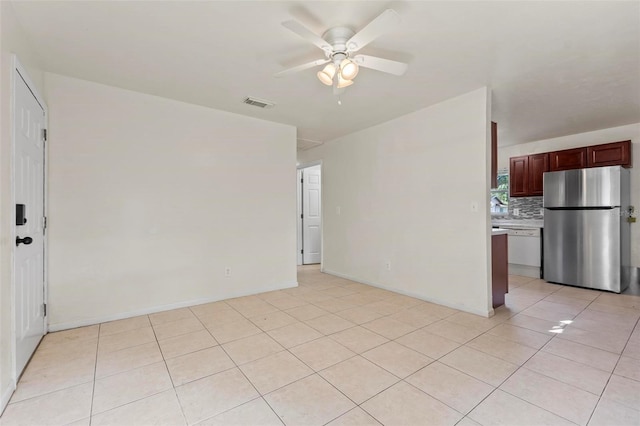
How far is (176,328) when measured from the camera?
2715 mm

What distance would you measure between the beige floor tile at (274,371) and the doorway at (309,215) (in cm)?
383

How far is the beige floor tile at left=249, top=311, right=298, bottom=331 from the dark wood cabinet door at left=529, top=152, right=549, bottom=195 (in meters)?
4.71

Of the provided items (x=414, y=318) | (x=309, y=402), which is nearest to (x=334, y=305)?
(x=414, y=318)

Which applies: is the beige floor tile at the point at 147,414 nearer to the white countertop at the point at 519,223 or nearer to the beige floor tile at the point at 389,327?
the beige floor tile at the point at 389,327

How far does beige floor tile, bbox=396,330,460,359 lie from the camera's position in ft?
7.29

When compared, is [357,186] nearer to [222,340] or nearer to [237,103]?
[237,103]

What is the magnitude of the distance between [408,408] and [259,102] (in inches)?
125

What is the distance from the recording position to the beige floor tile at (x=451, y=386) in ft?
5.40

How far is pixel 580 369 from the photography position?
1.98m

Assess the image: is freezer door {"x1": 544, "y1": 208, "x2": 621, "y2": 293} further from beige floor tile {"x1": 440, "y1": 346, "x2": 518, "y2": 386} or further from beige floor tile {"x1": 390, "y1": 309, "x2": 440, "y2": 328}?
beige floor tile {"x1": 440, "y1": 346, "x2": 518, "y2": 386}

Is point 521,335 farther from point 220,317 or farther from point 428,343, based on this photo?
point 220,317

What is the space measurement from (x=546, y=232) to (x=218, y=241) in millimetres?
4906

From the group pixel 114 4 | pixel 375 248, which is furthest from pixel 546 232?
pixel 114 4

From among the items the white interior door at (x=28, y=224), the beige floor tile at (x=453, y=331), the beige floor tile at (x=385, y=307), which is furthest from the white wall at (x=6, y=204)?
the beige floor tile at (x=453, y=331)
